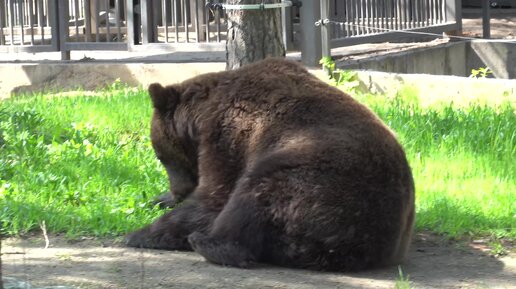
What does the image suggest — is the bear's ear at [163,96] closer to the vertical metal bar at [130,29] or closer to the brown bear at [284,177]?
the brown bear at [284,177]

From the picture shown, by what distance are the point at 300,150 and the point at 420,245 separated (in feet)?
4.11

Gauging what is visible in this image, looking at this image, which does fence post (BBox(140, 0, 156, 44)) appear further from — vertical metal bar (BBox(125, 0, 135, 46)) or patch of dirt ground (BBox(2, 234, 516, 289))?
patch of dirt ground (BBox(2, 234, 516, 289))

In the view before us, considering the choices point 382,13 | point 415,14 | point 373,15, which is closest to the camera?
point 373,15

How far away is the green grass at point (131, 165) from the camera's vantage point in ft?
20.2

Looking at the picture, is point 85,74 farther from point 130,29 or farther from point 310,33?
point 310,33

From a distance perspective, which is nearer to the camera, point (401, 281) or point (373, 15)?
point (401, 281)

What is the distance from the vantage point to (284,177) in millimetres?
5082

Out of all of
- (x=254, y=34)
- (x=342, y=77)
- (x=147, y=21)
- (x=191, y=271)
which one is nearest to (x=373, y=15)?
(x=342, y=77)

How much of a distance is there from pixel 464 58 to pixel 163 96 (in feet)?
25.8

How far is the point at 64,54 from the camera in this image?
12.6 meters

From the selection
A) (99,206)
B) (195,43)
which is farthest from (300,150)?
(195,43)

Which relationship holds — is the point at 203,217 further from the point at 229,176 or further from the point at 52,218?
the point at 52,218

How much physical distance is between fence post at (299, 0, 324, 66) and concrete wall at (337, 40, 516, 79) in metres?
1.58

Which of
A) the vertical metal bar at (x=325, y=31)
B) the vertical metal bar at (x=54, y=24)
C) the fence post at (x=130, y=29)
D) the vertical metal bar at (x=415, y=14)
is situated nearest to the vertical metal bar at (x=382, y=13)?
the vertical metal bar at (x=415, y=14)
